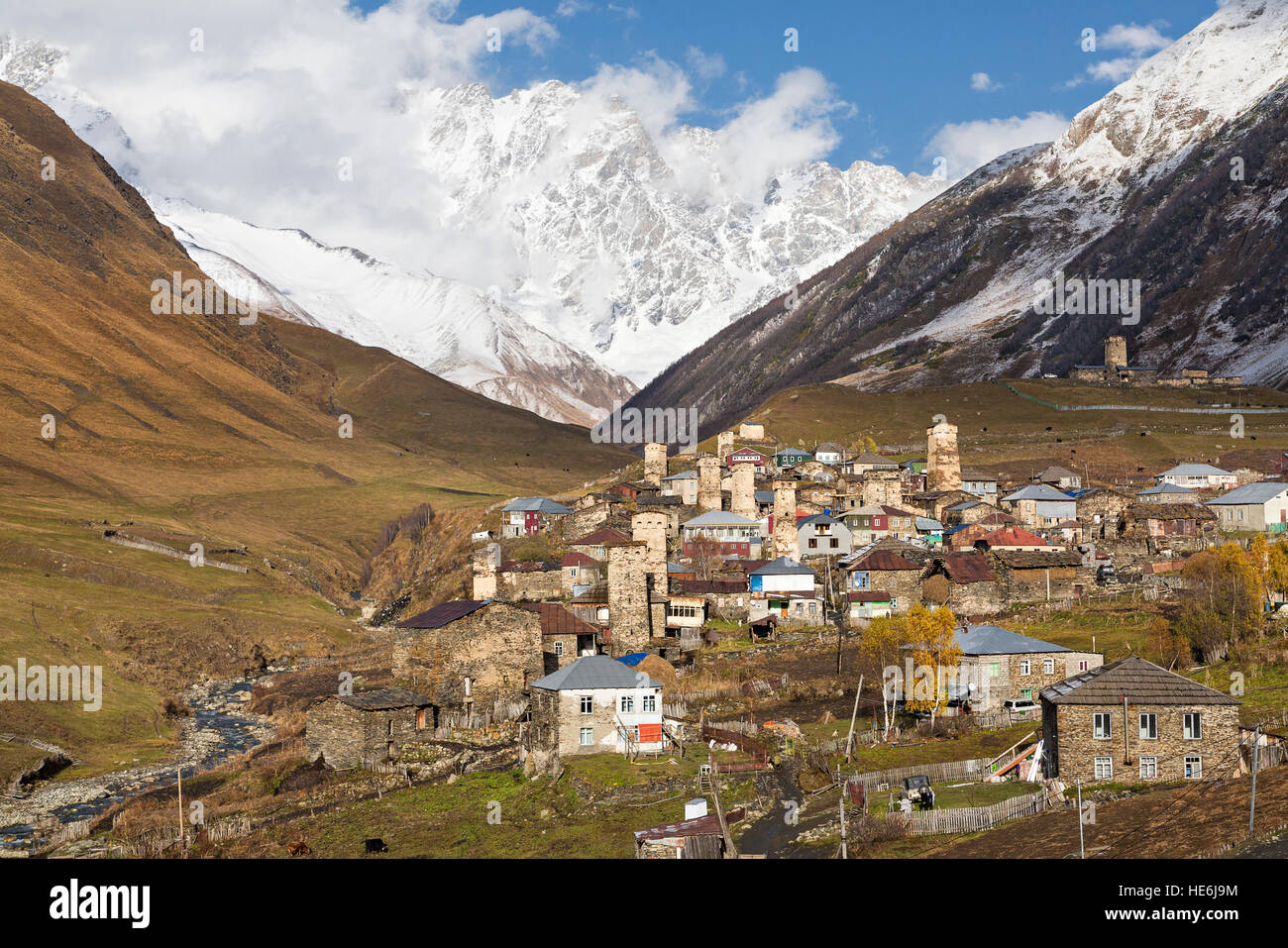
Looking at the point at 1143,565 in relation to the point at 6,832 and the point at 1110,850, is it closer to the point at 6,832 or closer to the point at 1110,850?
the point at 1110,850

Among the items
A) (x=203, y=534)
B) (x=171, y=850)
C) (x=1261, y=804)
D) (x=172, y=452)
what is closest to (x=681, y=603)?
(x=171, y=850)

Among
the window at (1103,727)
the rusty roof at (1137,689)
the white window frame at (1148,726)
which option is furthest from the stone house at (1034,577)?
the white window frame at (1148,726)

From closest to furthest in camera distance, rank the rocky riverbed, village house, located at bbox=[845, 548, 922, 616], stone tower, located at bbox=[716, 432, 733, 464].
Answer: the rocky riverbed < village house, located at bbox=[845, 548, 922, 616] < stone tower, located at bbox=[716, 432, 733, 464]

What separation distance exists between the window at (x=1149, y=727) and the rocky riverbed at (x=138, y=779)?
3661 centimetres

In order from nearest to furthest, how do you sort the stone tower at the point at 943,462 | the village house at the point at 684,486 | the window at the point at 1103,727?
the window at the point at 1103,727 → the village house at the point at 684,486 → the stone tower at the point at 943,462

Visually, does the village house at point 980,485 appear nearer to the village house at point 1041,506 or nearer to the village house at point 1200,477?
the village house at point 1041,506

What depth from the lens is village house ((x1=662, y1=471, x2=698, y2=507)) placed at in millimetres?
115062

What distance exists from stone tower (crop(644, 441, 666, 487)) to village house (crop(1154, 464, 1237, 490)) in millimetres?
46991

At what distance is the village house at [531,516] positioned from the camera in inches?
4564

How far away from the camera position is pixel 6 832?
158 feet

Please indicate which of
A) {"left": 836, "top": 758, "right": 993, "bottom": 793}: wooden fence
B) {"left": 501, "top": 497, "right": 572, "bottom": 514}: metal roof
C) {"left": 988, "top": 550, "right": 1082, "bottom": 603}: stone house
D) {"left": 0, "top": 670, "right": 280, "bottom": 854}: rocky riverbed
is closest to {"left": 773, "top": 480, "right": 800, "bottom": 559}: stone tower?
{"left": 988, "top": 550, "right": 1082, "bottom": 603}: stone house

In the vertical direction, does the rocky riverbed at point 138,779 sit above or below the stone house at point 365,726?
below

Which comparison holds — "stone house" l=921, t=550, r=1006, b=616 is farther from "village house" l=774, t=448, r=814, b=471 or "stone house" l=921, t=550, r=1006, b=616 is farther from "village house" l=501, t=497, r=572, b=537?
"village house" l=774, t=448, r=814, b=471
